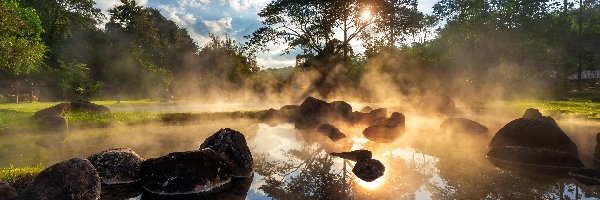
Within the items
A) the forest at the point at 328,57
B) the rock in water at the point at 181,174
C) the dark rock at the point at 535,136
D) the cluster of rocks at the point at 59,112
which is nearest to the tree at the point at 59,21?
the forest at the point at 328,57

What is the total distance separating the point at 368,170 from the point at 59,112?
22.6 m

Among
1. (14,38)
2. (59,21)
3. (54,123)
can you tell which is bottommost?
(54,123)

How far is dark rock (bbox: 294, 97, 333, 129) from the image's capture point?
1177 inches

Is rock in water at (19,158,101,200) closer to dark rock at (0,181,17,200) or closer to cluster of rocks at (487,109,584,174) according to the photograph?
dark rock at (0,181,17,200)

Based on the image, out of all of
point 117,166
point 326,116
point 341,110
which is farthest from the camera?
point 341,110

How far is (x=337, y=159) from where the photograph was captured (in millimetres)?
16375

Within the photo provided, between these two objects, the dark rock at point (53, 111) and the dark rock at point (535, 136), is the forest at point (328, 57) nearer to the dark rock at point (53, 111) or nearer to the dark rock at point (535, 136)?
the dark rock at point (53, 111)

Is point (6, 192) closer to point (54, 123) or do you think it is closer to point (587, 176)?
point (54, 123)

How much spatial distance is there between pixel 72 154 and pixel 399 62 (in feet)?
136

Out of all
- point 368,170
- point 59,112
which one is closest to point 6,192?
point 368,170

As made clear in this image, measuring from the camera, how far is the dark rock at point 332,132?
2222cm

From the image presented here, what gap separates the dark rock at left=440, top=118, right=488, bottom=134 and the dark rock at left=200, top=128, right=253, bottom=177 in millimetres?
15701

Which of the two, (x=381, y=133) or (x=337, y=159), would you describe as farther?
(x=381, y=133)

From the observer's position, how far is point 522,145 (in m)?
17.0
